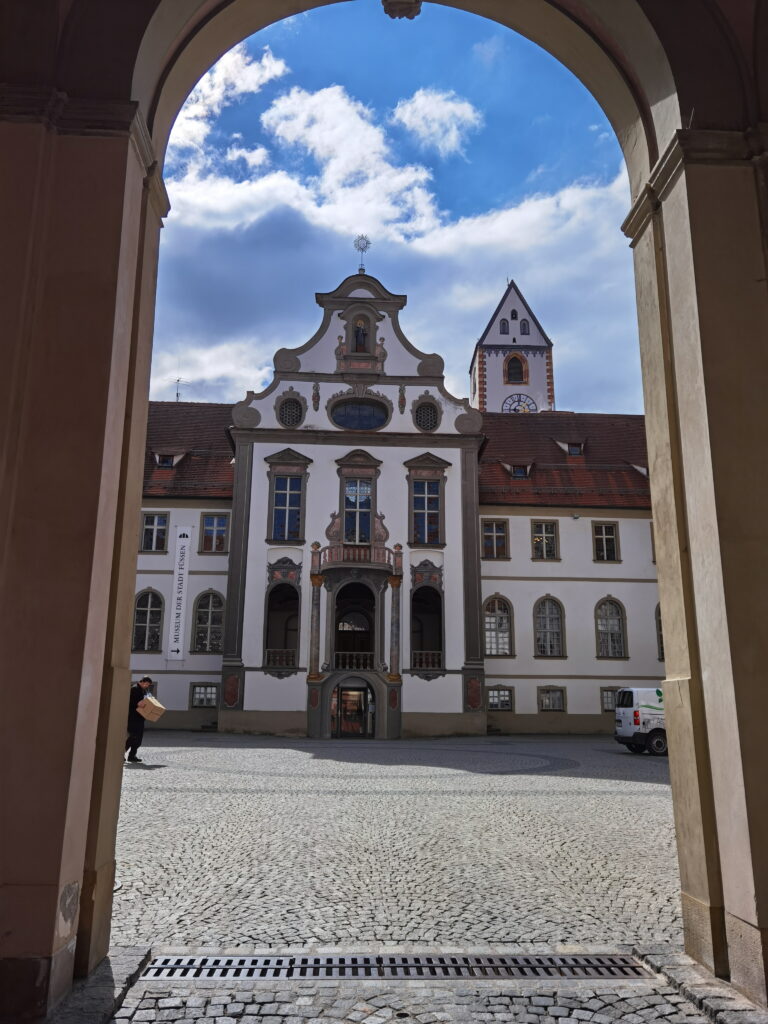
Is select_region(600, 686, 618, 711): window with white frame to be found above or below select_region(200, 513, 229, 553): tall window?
below

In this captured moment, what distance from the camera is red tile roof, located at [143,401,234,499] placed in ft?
106

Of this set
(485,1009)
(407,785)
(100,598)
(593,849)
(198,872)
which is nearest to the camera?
(485,1009)

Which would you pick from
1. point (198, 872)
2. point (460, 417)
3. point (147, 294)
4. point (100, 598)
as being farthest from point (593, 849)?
point (460, 417)

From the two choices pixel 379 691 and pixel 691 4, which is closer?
pixel 691 4

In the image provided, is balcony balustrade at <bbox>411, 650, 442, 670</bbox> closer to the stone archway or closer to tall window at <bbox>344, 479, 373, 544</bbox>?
tall window at <bbox>344, 479, 373, 544</bbox>

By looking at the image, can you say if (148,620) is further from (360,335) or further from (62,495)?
(62,495)

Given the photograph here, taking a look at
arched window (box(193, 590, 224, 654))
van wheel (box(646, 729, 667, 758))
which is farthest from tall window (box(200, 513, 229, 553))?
van wheel (box(646, 729, 667, 758))

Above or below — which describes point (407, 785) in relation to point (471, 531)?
below

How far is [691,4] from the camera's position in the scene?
496cm

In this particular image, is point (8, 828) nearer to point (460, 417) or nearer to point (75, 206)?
point (75, 206)

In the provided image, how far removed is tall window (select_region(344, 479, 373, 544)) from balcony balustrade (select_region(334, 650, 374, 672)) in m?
3.91

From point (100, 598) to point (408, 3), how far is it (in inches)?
177

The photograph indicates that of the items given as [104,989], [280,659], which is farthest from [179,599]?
[104,989]

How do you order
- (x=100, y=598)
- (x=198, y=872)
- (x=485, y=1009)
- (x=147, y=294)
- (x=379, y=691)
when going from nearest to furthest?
1. (x=485, y=1009)
2. (x=100, y=598)
3. (x=147, y=294)
4. (x=198, y=872)
5. (x=379, y=691)
